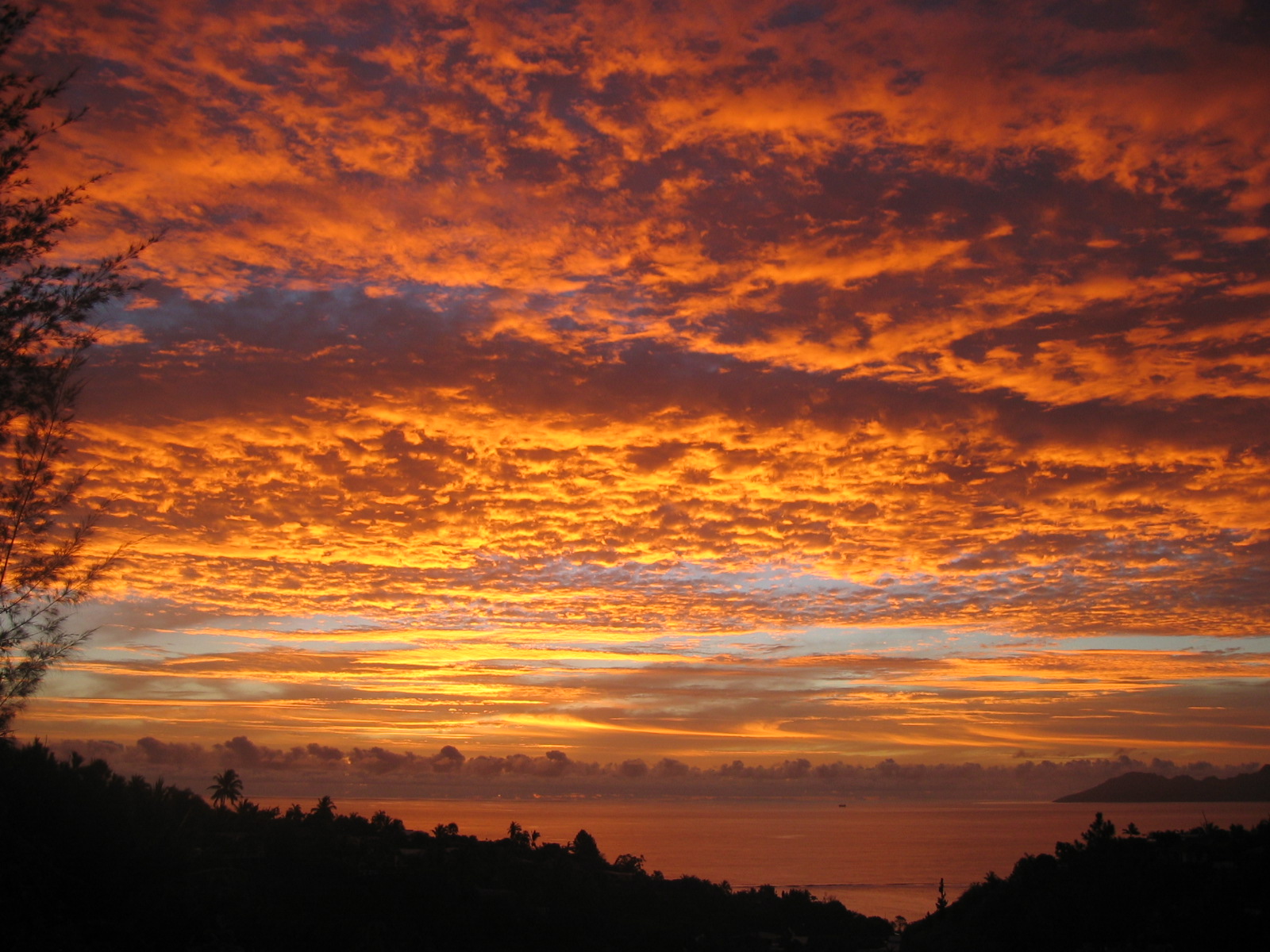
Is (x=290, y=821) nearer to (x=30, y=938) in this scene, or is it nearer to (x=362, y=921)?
(x=362, y=921)

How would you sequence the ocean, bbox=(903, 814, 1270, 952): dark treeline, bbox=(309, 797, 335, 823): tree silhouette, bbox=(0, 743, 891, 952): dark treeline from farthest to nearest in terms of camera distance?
the ocean, bbox=(309, 797, 335, 823): tree silhouette, bbox=(903, 814, 1270, 952): dark treeline, bbox=(0, 743, 891, 952): dark treeline

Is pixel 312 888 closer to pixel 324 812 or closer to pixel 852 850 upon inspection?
pixel 324 812

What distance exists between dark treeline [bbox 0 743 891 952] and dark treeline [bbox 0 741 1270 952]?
0.31 ft

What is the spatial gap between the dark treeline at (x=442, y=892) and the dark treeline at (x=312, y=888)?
9 centimetres

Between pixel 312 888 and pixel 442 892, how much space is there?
654cm

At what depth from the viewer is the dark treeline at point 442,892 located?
68.0 feet

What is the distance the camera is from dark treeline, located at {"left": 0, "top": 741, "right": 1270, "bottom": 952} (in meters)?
20.7

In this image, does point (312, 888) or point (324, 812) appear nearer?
point (312, 888)

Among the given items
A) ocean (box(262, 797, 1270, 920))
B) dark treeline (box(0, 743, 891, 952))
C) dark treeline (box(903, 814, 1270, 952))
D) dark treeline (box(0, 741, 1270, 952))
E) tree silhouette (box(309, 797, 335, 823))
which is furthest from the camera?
ocean (box(262, 797, 1270, 920))

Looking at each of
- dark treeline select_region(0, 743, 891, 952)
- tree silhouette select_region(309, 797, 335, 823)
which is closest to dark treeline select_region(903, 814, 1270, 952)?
dark treeline select_region(0, 743, 891, 952)

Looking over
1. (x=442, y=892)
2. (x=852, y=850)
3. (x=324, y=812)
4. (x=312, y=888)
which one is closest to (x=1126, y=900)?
(x=442, y=892)

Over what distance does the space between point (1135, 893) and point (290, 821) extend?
1571 inches

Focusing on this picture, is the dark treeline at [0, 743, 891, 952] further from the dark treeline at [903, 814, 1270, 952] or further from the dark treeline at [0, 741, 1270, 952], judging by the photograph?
the dark treeline at [903, 814, 1270, 952]

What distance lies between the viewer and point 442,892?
39344 mm
